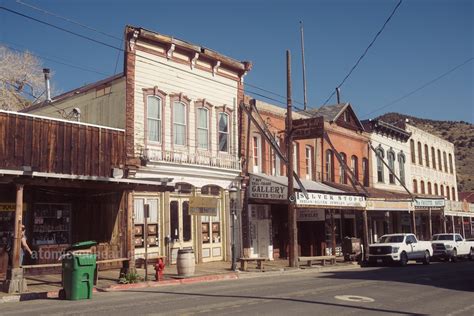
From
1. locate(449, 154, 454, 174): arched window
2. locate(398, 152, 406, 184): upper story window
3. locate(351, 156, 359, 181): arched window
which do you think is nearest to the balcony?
locate(351, 156, 359, 181): arched window

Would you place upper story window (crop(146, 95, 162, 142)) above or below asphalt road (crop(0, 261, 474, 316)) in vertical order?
above

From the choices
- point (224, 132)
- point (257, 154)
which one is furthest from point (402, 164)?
point (224, 132)

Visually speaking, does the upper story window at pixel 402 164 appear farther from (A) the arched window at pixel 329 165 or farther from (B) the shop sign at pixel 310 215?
(B) the shop sign at pixel 310 215

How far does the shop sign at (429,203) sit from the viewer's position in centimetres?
3578

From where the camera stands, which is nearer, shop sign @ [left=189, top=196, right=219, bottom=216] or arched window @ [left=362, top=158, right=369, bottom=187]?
shop sign @ [left=189, top=196, right=219, bottom=216]

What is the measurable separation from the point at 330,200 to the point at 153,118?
10.3 m

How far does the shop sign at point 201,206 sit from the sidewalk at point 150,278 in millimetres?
2203

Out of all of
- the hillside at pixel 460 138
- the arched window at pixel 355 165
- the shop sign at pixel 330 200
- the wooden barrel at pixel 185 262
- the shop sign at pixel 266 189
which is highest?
the hillside at pixel 460 138

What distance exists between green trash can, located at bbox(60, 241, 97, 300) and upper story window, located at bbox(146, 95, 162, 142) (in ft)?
28.7

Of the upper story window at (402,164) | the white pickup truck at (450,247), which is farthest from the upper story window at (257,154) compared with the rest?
the upper story window at (402,164)

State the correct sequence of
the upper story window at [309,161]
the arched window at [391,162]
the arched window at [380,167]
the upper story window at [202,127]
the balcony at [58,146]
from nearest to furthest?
1. the balcony at [58,146]
2. the upper story window at [202,127]
3. the upper story window at [309,161]
4. the arched window at [380,167]
5. the arched window at [391,162]

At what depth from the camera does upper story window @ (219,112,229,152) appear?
81.7 feet

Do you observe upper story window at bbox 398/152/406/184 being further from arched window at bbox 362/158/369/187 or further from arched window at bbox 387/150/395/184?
arched window at bbox 362/158/369/187

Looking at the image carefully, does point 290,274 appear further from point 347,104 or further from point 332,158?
point 347,104
